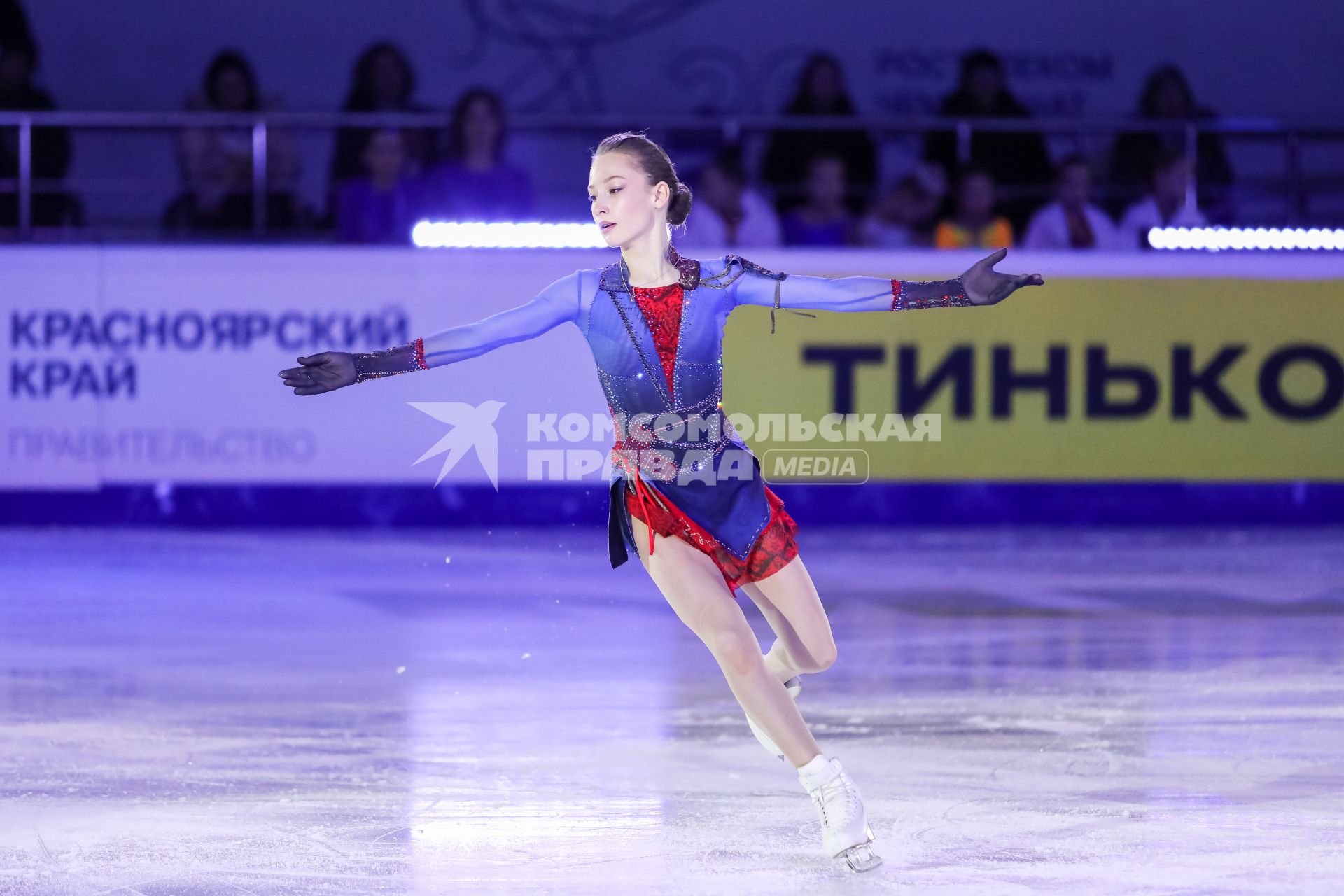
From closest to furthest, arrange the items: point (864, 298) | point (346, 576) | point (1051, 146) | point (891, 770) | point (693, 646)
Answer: point (864, 298) < point (891, 770) < point (693, 646) < point (346, 576) < point (1051, 146)

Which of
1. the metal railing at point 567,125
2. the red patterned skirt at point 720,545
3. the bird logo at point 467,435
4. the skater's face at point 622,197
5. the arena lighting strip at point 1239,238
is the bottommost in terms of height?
the bird logo at point 467,435

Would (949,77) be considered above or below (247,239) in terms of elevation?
above

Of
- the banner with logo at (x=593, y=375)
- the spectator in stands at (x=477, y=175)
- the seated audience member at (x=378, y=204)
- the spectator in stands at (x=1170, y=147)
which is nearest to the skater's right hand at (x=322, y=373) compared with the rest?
the banner with logo at (x=593, y=375)

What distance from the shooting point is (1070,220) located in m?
10.5

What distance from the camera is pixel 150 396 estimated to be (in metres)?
9.95

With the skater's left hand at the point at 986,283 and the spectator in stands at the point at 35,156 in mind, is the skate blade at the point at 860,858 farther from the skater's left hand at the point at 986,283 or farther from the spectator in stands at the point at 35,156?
the spectator in stands at the point at 35,156

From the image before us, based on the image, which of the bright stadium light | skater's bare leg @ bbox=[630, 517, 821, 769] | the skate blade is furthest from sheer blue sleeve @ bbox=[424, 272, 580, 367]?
the bright stadium light

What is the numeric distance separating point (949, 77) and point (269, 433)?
5296mm

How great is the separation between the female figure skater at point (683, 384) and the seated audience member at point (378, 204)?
247 inches

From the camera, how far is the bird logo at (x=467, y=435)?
33.5ft

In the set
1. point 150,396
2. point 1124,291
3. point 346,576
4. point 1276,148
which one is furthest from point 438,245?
point 1276,148

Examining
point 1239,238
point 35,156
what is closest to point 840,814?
point 1239,238

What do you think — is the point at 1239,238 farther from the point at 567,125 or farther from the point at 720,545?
the point at 720,545

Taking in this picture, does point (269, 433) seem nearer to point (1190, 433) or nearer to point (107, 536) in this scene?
point (107, 536)
